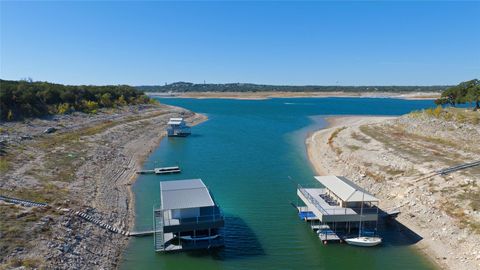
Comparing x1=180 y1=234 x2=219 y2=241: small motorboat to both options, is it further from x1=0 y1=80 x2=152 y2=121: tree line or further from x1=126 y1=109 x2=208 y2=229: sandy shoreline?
x1=0 y1=80 x2=152 y2=121: tree line

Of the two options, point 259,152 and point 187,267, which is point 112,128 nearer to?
point 259,152

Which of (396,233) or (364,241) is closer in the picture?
(364,241)

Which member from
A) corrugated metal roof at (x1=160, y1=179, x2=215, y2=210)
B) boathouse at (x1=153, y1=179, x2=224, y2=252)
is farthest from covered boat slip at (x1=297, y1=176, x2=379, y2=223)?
corrugated metal roof at (x1=160, y1=179, x2=215, y2=210)

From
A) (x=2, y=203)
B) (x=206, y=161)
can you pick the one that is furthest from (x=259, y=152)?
(x=2, y=203)

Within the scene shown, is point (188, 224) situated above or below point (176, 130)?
below

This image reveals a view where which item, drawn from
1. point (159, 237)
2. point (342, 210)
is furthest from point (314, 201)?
point (159, 237)

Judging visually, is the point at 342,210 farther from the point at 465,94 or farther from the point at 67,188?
the point at 465,94

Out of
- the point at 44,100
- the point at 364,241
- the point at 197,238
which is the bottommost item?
the point at 364,241

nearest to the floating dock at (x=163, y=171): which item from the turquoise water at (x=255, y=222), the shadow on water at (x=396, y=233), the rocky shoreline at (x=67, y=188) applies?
the turquoise water at (x=255, y=222)
